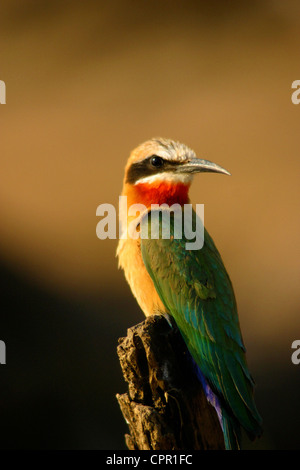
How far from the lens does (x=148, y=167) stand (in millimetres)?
3119

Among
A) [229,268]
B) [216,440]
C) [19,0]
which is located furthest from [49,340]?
[19,0]

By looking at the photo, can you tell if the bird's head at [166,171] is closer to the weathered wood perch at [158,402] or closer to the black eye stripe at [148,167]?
the black eye stripe at [148,167]

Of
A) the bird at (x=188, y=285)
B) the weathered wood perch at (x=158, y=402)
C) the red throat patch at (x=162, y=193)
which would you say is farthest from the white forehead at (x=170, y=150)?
the weathered wood perch at (x=158, y=402)

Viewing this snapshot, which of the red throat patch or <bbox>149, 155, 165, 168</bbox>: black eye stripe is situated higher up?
<bbox>149, 155, 165, 168</bbox>: black eye stripe

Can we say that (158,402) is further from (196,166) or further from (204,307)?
(196,166)

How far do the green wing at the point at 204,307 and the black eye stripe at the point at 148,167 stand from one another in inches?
11.6

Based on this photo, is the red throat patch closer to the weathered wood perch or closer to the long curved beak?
the long curved beak

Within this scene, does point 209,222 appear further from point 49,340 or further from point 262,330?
point 49,340

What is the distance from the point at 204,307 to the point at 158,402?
545mm

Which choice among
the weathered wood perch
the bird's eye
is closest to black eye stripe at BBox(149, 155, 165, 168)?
the bird's eye

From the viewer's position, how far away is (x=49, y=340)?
5.25 metres

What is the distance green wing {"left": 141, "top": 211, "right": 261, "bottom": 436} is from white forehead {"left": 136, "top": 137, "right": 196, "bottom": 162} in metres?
0.34

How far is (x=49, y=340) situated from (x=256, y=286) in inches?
72.8

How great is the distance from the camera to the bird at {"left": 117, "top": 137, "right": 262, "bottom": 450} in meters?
2.55
